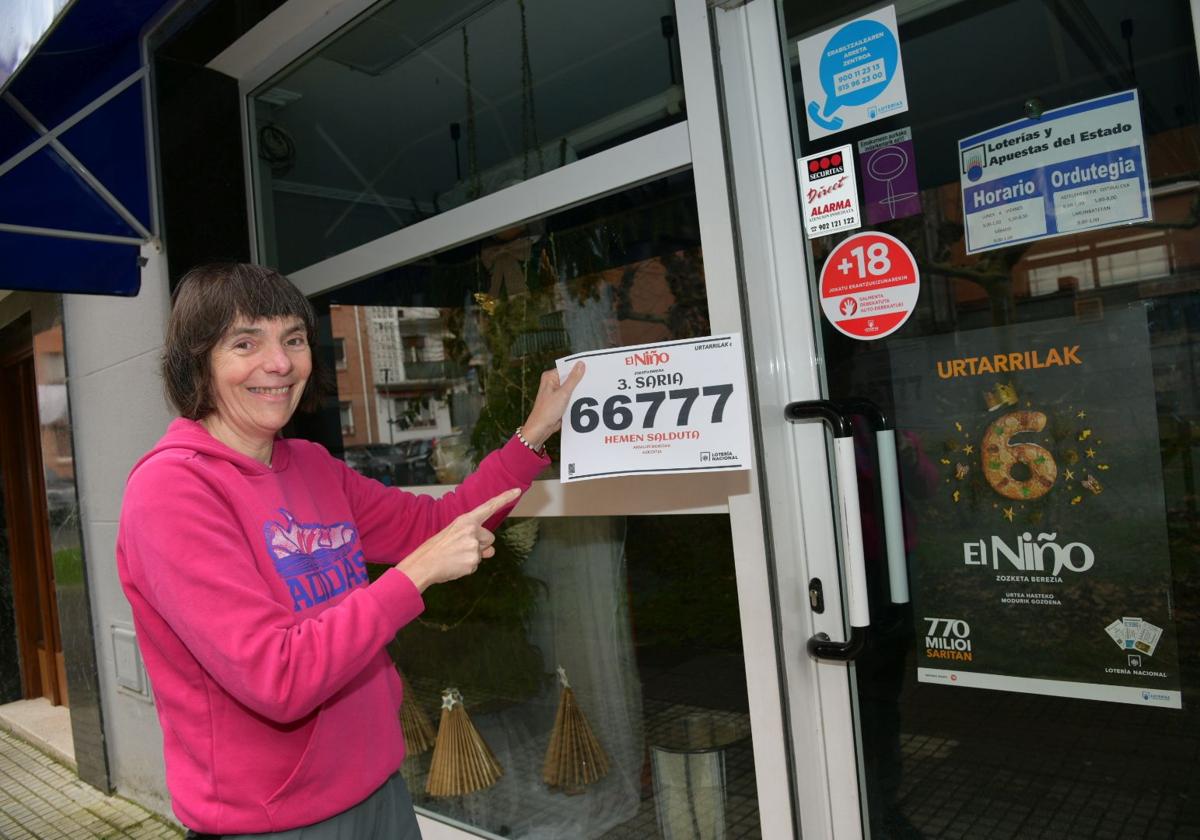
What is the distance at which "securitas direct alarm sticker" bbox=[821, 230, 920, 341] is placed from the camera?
1985mm

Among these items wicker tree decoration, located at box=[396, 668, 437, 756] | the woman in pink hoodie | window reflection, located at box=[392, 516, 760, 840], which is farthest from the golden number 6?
wicker tree decoration, located at box=[396, 668, 437, 756]

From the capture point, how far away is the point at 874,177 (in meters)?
2.03

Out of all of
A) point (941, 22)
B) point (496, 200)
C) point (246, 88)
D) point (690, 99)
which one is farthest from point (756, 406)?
point (246, 88)

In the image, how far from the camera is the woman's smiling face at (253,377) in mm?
1716

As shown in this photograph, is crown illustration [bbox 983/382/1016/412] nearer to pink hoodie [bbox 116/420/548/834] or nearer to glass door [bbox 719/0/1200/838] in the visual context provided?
glass door [bbox 719/0/1200/838]

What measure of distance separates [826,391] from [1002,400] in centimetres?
41

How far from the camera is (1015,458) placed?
6.10ft

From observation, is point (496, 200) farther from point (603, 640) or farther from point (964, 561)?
point (964, 561)

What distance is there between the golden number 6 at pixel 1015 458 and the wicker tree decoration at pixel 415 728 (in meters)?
2.38

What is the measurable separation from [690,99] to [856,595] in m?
1.30

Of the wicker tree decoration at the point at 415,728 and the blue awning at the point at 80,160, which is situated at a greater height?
the blue awning at the point at 80,160

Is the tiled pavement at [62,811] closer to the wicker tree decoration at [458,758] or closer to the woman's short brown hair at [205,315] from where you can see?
the wicker tree decoration at [458,758]

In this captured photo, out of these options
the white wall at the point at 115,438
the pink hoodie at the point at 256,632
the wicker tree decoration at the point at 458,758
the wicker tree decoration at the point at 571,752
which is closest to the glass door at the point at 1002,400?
the wicker tree decoration at the point at 571,752

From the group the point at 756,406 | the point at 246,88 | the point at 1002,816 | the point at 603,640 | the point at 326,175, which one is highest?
the point at 246,88
